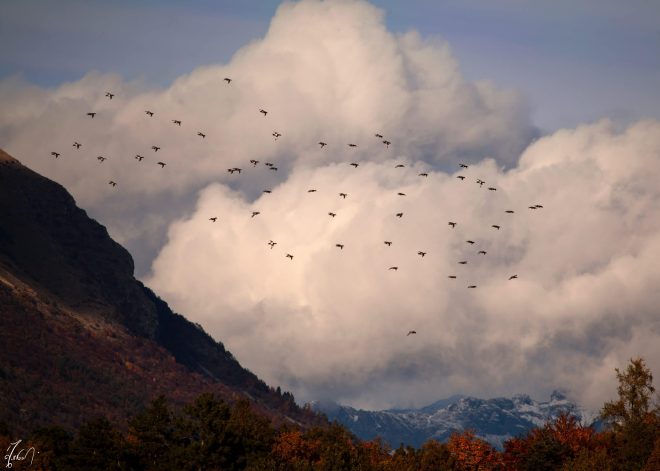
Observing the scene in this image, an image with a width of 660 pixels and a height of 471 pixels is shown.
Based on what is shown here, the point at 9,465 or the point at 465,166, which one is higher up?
the point at 465,166

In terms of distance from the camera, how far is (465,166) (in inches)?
7751

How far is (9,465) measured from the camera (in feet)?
646

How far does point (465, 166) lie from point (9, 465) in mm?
93666
